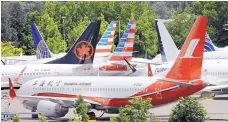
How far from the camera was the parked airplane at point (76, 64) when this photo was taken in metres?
60.2

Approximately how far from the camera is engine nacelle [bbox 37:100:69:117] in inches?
1610

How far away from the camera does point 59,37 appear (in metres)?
115

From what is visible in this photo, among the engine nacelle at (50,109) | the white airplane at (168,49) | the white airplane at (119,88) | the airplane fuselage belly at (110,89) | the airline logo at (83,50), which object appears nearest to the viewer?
the white airplane at (119,88)

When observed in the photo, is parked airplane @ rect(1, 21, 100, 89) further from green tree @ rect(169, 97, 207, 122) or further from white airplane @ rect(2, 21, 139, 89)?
green tree @ rect(169, 97, 207, 122)

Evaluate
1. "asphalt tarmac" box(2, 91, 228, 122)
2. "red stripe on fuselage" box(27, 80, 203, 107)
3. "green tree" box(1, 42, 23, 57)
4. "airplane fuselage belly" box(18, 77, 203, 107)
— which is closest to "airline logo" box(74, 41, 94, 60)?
"asphalt tarmac" box(2, 91, 228, 122)

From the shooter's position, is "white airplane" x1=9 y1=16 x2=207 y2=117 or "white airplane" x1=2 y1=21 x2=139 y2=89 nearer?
"white airplane" x1=9 y1=16 x2=207 y2=117

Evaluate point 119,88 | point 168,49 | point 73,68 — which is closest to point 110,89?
point 119,88

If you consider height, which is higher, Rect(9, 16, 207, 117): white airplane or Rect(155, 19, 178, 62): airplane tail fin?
Rect(155, 19, 178, 62): airplane tail fin

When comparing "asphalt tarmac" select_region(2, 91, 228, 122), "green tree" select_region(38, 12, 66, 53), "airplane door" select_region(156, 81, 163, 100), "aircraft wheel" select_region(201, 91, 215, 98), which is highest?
"green tree" select_region(38, 12, 66, 53)

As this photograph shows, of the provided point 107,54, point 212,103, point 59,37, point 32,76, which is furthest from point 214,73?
point 59,37

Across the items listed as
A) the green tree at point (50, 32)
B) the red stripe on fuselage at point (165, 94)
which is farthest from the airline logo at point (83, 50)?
the green tree at point (50, 32)

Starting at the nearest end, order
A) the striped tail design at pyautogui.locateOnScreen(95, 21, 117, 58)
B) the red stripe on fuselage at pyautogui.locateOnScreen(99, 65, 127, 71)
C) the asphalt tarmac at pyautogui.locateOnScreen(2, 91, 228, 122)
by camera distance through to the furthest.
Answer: the asphalt tarmac at pyautogui.locateOnScreen(2, 91, 228, 122) < the red stripe on fuselage at pyautogui.locateOnScreen(99, 65, 127, 71) < the striped tail design at pyautogui.locateOnScreen(95, 21, 117, 58)

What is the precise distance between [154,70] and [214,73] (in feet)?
15.7

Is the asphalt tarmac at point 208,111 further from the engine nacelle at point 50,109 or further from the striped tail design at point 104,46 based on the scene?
the striped tail design at point 104,46
